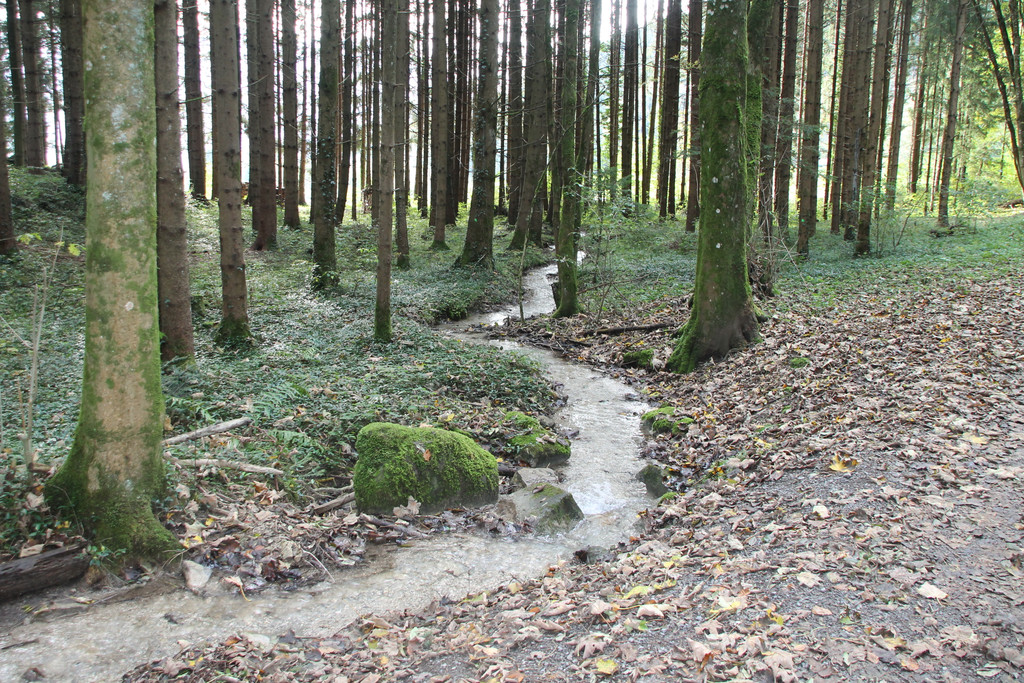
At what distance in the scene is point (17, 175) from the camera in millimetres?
16719

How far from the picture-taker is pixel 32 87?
54.7 ft

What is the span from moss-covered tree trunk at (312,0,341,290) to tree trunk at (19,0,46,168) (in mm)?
7715

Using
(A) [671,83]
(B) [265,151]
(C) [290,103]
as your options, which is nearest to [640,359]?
(C) [290,103]

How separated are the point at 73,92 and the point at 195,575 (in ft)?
53.5

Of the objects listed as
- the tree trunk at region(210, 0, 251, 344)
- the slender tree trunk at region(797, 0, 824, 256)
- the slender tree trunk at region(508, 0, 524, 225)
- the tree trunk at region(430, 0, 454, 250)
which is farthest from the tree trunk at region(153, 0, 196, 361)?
the slender tree trunk at region(508, 0, 524, 225)

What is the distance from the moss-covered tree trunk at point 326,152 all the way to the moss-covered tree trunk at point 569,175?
524 cm

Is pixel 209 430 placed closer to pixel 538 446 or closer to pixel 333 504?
pixel 333 504

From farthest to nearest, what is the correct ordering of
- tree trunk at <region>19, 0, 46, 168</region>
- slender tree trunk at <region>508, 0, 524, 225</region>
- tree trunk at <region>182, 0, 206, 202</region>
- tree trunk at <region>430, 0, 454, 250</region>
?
slender tree trunk at <region>508, 0, 524, 225</region>, tree trunk at <region>182, 0, 206, 202</region>, tree trunk at <region>430, 0, 454, 250</region>, tree trunk at <region>19, 0, 46, 168</region>

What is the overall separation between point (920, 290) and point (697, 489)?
8.40 metres

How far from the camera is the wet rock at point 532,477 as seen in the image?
6711 mm

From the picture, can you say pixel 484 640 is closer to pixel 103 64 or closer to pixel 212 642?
pixel 212 642

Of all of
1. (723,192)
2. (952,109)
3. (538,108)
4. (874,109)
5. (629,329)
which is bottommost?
(629,329)

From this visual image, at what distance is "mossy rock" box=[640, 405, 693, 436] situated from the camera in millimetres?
8039

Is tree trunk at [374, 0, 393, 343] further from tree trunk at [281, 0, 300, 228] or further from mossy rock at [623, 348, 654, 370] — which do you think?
tree trunk at [281, 0, 300, 228]
